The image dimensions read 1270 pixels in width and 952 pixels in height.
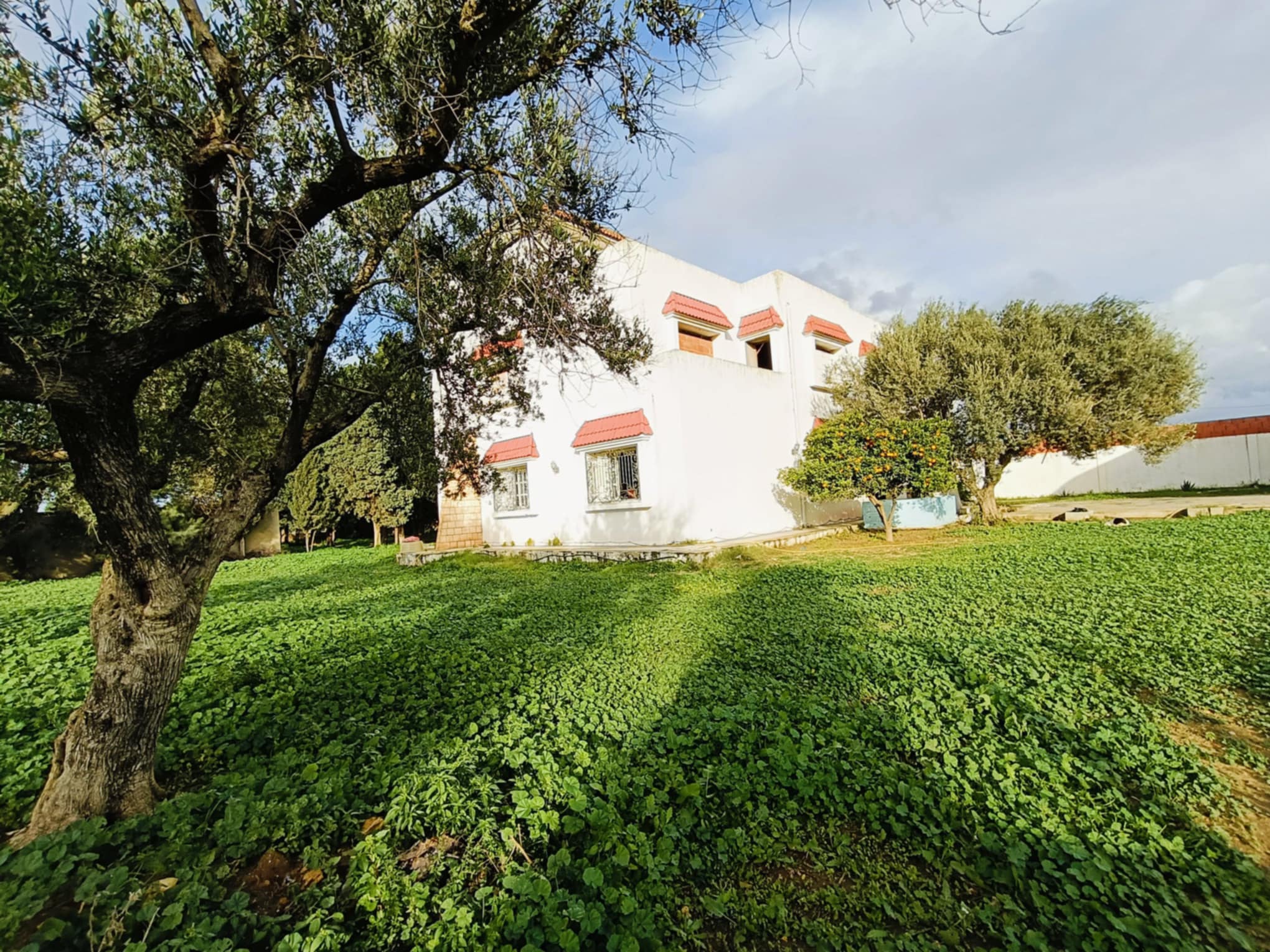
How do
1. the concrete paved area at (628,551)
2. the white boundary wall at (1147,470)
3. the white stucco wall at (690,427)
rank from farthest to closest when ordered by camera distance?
the white boundary wall at (1147,470) → the white stucco wall at (690,427) → the concrete paved area at (628,551)

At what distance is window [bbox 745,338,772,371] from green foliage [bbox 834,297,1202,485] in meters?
4.02

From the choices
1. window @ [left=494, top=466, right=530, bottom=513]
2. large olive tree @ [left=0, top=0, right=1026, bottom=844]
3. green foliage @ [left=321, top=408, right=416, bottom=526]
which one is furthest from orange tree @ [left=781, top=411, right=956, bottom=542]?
green foliage @ [left=321, top=408, right=416, bottom=526]

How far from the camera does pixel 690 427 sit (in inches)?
467

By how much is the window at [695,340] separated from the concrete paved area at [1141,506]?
32.5 feet

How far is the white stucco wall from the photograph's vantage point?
1162 centimetres

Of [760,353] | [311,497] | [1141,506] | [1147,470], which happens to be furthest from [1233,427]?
[311,497]

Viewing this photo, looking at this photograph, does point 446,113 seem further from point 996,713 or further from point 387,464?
point 387,464

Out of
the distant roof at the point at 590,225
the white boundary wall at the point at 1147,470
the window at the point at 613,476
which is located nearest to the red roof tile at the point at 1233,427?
the white boundary wall at the point at 1147,470

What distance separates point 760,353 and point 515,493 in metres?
9.23

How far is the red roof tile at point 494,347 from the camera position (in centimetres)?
473

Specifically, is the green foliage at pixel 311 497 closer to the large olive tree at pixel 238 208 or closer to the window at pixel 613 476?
the window at pixel 613 476

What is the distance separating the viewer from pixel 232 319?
2.84 meters

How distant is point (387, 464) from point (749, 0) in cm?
1741

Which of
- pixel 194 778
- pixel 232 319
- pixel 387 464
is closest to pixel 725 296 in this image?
pixel 387 464
